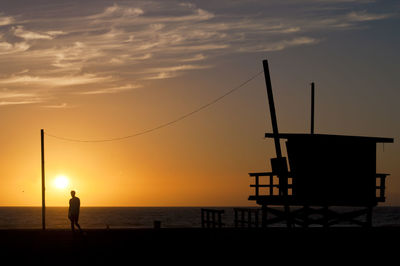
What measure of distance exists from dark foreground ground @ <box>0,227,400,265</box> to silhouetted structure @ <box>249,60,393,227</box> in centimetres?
441

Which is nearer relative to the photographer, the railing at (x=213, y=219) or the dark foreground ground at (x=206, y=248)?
the dark foreground ground at (x=206, y=248)

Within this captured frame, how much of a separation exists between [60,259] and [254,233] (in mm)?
10553

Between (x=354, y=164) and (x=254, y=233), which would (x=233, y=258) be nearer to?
(x=254, y=233)

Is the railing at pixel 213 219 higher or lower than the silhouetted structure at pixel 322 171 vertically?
lower

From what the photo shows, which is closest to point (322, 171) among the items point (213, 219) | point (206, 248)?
point (213, 219)

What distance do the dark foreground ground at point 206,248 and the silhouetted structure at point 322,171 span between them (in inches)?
174

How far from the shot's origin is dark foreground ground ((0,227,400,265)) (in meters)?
21.0

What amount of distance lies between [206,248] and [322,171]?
39.8 feet

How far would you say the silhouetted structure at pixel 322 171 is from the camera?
112 feet

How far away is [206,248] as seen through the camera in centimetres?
2381

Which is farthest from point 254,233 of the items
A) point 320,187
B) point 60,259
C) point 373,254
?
point 60,259

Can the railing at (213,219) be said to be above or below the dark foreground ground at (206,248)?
below

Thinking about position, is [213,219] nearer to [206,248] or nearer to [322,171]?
[322,171]

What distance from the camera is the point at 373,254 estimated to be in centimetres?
2219
